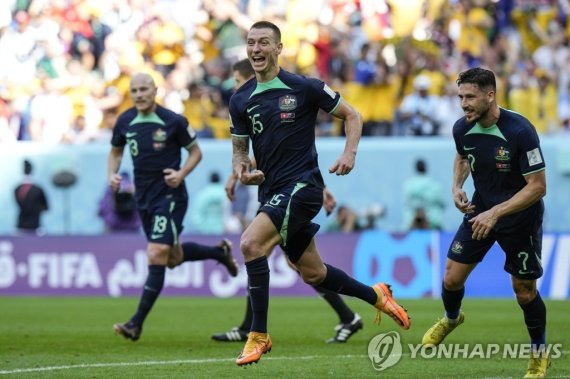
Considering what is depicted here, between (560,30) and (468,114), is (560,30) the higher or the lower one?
the higher one

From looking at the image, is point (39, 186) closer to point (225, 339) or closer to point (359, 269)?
point (359, 269)

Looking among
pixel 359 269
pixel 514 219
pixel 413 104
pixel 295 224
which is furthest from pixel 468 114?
pixel 413 104

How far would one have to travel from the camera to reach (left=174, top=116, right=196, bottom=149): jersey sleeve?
1276 centimetres

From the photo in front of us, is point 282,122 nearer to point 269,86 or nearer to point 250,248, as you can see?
point 269,86

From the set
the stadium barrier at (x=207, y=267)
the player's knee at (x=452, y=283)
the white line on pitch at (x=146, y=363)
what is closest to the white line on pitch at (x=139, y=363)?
the white line on pitch at (x=146, y=363)

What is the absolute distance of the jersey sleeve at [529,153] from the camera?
871 cm

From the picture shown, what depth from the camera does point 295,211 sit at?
357 inches

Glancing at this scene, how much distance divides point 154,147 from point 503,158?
16.1 feet

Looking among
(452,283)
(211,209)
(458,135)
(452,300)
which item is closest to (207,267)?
(211,209)

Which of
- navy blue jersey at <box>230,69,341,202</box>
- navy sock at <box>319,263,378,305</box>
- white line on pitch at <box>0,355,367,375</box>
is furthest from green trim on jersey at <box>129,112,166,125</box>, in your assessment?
navy sock at <box>319,263,378,305</box>

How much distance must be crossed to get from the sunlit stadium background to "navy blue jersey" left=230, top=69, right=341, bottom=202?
10216 millimetres

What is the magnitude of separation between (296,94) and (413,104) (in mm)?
12339

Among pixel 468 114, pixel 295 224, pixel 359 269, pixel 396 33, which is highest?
pixel 396 33

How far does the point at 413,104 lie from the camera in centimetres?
2139
